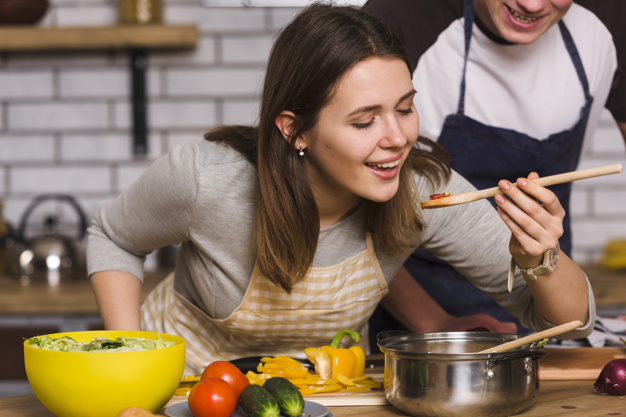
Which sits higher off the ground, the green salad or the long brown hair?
the long brown hair

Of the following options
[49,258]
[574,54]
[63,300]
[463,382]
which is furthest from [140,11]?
[463,382]

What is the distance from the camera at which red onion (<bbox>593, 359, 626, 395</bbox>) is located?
3.82 feet

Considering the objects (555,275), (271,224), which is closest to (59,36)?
(271,224)

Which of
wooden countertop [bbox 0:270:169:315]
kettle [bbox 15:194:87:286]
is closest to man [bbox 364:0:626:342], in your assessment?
wooden countertop [bbox 0:270:169:315]

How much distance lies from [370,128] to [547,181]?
11.8 inches

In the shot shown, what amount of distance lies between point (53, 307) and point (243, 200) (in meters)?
1.27

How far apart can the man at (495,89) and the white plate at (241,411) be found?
733 mm

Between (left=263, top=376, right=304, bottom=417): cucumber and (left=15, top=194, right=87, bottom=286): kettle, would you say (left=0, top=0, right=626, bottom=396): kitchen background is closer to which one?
(left=15, top=194, right=87, bottom=286): kettle

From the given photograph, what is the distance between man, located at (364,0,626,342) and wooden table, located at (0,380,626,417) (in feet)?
1.90

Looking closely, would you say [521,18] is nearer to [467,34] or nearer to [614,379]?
[467,34]

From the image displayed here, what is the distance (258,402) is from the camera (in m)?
1.00

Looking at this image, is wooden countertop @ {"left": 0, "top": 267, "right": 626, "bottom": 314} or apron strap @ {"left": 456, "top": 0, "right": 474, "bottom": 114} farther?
wooden countertop @ {"left": 0, "top": 267, "right": 626, "bottom": 314}

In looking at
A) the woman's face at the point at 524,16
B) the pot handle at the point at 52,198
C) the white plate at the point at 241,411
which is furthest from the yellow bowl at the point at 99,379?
the pot handle at the point at 52,198

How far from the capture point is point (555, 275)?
51.7 inches
